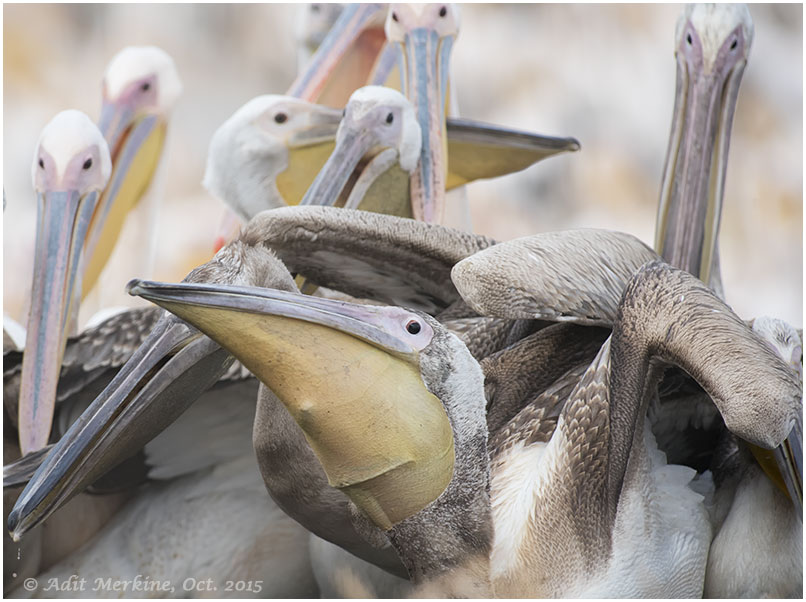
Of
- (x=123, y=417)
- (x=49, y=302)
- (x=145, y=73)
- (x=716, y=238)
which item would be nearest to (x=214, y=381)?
(x=123, y=417)

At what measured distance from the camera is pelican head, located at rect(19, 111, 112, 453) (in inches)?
77.2

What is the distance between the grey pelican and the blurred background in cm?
150

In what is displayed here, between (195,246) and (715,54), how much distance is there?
190 cm

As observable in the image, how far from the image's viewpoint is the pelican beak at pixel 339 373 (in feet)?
4.21

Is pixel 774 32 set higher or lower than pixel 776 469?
higher

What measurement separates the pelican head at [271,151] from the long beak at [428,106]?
188 mm

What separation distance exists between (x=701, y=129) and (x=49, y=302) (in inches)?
47.4

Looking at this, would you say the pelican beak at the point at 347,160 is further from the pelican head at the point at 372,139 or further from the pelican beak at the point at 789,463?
the pelican beak at the point at 789,463

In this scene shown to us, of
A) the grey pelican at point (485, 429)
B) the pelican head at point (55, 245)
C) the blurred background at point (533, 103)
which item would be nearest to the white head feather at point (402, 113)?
the pelican head at point (55, 245)

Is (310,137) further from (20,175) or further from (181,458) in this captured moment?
(20,175)

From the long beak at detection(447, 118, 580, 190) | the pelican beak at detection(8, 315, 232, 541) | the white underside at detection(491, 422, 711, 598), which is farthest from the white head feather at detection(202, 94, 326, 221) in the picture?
the white underside at detection(491, 422, 711, 598)

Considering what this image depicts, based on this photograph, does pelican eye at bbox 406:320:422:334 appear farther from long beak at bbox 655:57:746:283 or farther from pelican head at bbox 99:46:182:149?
pelican head at bbox 99:46:182:149

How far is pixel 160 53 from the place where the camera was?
2.72 meters

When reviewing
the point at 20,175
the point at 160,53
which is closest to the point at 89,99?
the point at 20,175
